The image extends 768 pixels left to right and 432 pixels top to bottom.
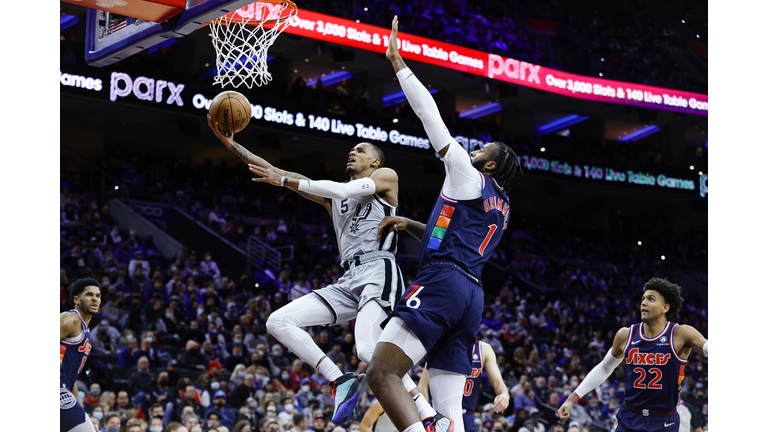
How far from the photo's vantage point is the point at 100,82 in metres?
16.6

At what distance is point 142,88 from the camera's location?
17078mm

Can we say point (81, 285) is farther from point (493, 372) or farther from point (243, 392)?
point (243, 392)

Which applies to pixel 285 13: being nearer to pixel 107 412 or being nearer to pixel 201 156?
pixel 107 412

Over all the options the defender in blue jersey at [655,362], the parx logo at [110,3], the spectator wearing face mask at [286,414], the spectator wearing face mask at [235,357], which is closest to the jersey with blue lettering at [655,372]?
the defender in blue jersey at [655,362]

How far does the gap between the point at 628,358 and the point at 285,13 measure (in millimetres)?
4111

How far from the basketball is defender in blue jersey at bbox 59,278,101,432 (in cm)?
163

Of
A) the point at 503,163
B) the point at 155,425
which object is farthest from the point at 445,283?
the point at 155,425

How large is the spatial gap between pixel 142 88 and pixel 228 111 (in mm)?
12594

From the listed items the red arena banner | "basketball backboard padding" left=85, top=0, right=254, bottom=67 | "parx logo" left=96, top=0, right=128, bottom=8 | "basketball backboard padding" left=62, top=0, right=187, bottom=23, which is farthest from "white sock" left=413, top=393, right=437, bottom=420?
the red arena banner

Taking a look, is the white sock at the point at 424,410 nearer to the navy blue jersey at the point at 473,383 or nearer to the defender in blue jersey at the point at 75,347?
the defender in blue jersey at the point at 75,347

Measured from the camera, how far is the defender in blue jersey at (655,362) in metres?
6.04

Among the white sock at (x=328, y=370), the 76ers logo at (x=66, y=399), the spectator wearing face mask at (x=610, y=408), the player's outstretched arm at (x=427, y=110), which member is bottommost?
the spectator wearing face mask at (x=610, y=408)

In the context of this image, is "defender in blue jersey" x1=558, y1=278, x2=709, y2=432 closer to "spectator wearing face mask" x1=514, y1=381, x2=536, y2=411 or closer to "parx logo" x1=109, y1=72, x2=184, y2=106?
"spectator wearing face mask" x1=514, y1=381, x2=536, y2=411

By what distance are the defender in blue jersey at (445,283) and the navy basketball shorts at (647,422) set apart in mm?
2251
